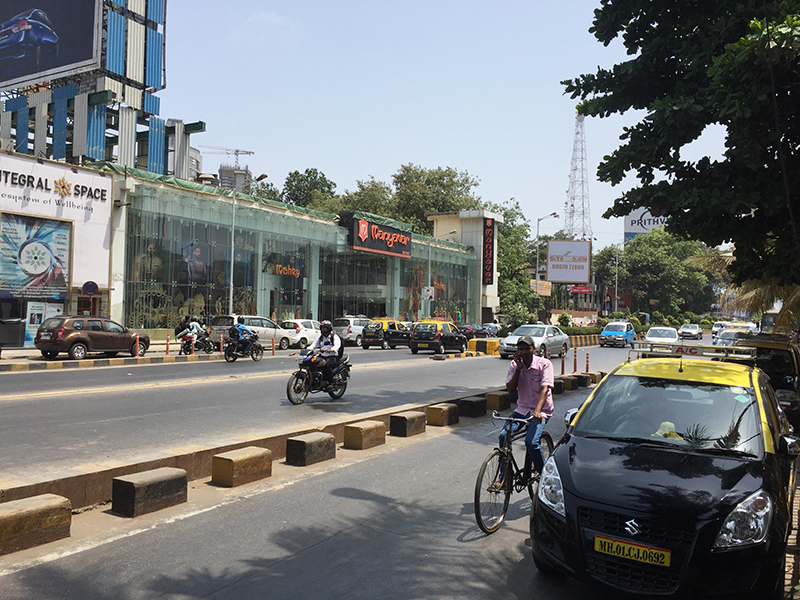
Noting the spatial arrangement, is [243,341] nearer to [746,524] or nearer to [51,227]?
[51,227]

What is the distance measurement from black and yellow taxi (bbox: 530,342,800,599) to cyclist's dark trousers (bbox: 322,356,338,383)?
836 centimetres

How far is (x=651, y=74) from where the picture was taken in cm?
1132

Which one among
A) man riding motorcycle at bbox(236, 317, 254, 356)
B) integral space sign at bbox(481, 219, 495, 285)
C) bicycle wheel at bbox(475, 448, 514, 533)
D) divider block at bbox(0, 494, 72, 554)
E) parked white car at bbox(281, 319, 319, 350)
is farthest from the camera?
integral space sign at bbox(481, 219, 495, 285)

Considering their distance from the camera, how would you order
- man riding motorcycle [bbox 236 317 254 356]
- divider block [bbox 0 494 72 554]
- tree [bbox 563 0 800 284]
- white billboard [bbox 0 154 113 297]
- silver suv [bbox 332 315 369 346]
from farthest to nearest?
silver suv [bbox 332 315 369 346]
white billboard [bbox 0 154 113 297]
man riding motorcycle [bbox 236 317 254 356]
tree [bbox 563 0 800 284]
divider block [bbox 0 494 72 554]

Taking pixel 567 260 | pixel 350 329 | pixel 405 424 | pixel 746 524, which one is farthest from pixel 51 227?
pixel 567 260

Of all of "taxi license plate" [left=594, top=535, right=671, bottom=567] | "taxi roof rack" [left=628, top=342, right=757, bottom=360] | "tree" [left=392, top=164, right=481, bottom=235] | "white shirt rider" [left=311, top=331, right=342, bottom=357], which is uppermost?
"tree" [left=392, top=164, right=481, bottom=235]

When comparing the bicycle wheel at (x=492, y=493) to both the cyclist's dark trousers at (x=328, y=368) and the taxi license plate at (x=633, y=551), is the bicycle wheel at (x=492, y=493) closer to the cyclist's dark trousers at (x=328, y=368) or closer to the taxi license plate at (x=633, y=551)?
the taxi license plate at (x=633, y=551)

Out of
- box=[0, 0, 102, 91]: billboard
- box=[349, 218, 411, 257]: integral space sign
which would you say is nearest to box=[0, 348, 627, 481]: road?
box=[349, 218, 411, 257]: integral space sign

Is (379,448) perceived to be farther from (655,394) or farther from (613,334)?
(613,334)

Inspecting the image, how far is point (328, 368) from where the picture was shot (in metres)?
13.3

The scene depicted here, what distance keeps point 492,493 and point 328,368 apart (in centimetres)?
791

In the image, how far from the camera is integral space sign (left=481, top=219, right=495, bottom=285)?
5656cm

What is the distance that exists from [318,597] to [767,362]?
1096cm

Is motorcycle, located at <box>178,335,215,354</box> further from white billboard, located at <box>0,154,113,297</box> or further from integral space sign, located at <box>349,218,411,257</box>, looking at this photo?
integral space sign, located at <box>349,218,411,257</box>
